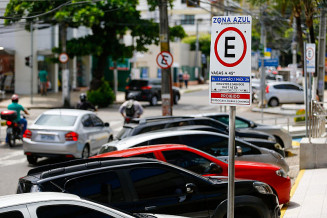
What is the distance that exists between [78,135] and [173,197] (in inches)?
327

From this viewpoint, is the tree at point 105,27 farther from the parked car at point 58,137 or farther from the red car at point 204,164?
the red car at point 204,164

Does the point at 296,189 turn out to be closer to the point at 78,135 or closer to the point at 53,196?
the point at 78,135

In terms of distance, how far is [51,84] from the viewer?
43.0 m

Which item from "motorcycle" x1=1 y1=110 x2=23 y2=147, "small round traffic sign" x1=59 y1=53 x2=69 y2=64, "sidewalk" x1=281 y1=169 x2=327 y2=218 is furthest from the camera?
"small round traffic sign" x1=59 y1=53 x2=69 y2=64

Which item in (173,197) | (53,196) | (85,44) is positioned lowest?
(173,197)

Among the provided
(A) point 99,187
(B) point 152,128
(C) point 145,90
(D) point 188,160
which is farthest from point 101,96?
(A) point 99,187

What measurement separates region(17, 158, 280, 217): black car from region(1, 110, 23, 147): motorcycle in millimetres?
11183

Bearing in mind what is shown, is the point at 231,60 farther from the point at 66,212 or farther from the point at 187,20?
the point at 187,20

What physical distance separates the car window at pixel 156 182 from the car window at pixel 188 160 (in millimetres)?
1848

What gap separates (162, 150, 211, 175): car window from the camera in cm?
915

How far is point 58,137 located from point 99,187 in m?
8.42

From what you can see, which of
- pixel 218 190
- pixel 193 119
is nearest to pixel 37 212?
Result: pixel 218 190

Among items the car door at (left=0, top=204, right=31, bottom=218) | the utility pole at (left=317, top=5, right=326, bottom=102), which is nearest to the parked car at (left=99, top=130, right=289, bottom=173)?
the car door at (left=0, top=204, right=31, bottom=218)

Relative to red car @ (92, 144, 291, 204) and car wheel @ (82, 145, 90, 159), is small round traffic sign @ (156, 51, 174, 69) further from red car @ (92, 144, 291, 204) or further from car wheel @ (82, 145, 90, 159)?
red car @ (92, 144, 291, 204)
